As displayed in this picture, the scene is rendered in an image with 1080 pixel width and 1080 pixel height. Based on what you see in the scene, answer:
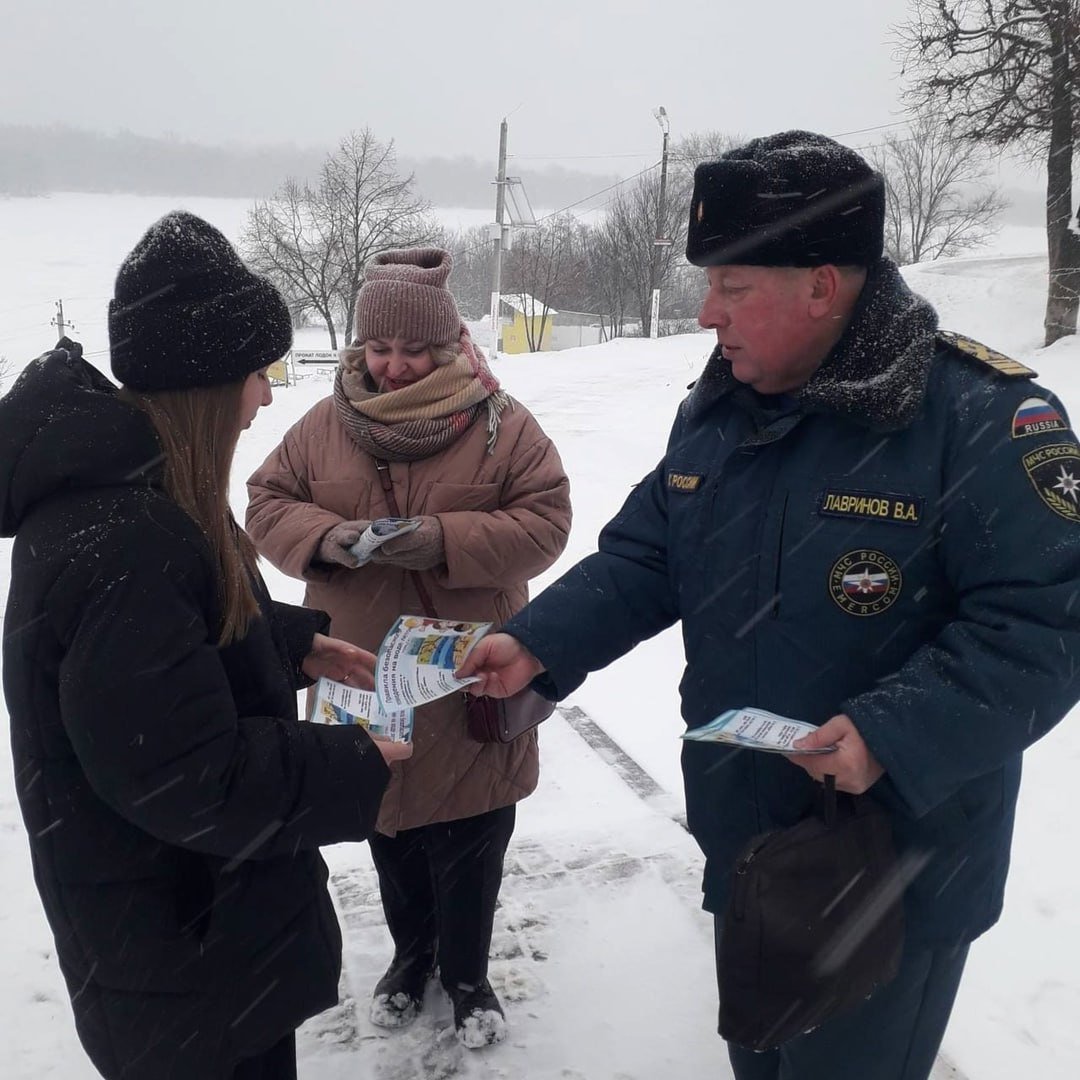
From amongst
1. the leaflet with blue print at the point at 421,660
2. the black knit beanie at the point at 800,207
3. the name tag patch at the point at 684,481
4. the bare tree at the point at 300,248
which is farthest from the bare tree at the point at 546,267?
the black knit beanie at the point at 800,207

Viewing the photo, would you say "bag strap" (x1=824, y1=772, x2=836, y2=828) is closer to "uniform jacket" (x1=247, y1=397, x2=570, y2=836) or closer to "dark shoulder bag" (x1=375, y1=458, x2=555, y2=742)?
"dark shoulder bag" (x1=375, y1=458, x2=555, y2=742)

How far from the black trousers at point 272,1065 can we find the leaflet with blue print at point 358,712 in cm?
63

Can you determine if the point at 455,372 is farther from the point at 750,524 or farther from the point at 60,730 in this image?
the point at 60,730

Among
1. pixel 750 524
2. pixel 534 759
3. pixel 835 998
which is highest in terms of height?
pixel 750 524

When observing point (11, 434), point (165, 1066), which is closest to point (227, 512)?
point (11, 434)

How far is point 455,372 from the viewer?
267 centimetres

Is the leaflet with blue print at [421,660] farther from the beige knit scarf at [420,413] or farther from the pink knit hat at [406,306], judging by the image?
the pink knit hat at [406,306]

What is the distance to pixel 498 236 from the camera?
27.2 m

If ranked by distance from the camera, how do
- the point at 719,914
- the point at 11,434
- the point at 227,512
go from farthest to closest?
the point at 719,914
the point at 227,512
the point at 11,434

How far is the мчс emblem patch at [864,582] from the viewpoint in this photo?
63.1 inches

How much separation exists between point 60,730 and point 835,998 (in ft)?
4.47

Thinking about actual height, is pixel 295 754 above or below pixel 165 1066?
above

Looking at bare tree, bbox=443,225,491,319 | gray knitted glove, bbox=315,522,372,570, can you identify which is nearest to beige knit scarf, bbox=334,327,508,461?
gray knitted glove, bbox=315,522,372,570

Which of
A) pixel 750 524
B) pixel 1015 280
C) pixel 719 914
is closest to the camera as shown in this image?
pixel 750 524
